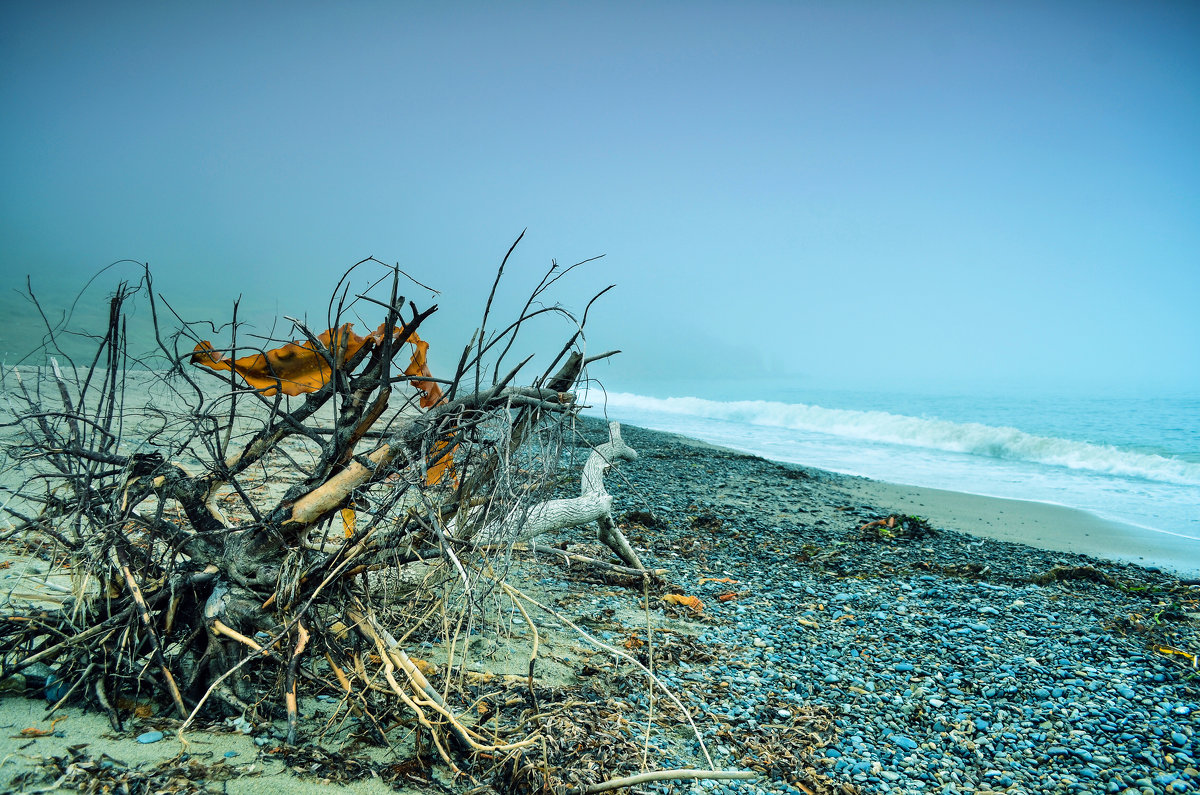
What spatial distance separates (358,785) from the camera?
101 inches

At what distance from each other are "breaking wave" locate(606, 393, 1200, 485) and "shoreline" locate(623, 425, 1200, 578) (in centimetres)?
746

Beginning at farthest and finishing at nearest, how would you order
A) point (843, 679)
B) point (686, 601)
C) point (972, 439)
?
point (972, 439) → point (686, 601) → point (843, 679)

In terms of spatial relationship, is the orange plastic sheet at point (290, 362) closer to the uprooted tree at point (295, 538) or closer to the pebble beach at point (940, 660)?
the uprooted tree at point (295, 538)

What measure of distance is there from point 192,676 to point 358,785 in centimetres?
109

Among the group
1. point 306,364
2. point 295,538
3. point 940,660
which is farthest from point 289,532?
point 940,660

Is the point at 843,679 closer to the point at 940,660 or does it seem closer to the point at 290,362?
the point at 940,660

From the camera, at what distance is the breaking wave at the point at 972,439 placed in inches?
641

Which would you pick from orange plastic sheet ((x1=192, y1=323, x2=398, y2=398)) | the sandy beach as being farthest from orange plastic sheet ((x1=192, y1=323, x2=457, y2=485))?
the sandy beach

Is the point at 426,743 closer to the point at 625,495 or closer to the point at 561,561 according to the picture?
the point at 561,561

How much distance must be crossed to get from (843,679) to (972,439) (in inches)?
787

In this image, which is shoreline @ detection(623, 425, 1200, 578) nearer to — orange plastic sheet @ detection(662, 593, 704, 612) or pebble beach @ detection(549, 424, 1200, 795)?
pebble beach @ detection(549, 424, 1200, 795)

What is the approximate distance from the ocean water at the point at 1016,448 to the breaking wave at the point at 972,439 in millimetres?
38

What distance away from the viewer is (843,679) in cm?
401

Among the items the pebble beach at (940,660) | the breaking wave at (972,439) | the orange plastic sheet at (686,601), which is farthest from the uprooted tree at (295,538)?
the breaking wave at (972,439)
